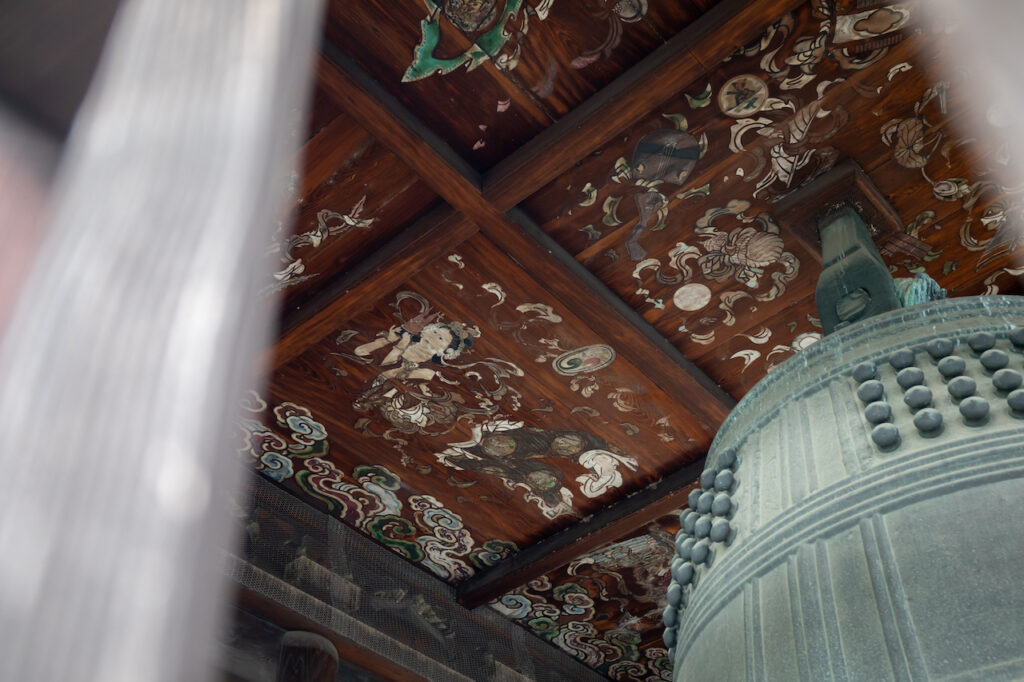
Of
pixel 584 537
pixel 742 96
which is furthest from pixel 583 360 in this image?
pixel 742 96

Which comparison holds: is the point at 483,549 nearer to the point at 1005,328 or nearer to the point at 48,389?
the point at 1005,328

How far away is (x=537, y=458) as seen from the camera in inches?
145

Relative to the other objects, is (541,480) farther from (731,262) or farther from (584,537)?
(731,262)

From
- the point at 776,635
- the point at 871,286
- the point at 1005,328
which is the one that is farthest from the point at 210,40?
the point at 871,286

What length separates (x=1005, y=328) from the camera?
4.93 feet

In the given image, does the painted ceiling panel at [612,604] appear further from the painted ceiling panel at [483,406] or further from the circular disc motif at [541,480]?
the circular disc motif at [541,480]

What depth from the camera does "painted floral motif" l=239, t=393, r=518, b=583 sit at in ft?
11.9

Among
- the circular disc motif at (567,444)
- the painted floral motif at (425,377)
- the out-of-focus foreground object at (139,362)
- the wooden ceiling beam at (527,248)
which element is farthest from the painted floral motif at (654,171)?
the out-of-focus foreground object at (139,362)

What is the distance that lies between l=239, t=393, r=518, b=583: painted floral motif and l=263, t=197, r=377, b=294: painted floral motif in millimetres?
528

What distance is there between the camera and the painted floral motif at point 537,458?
11.8 ft

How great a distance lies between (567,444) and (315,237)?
1.25 meters

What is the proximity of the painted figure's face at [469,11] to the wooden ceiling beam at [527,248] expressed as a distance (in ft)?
0.98

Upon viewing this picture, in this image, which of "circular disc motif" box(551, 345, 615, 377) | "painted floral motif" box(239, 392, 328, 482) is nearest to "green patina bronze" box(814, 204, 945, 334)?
"circular disc motif" box(551, 345, 615, 377)

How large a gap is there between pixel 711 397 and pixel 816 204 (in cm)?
85
